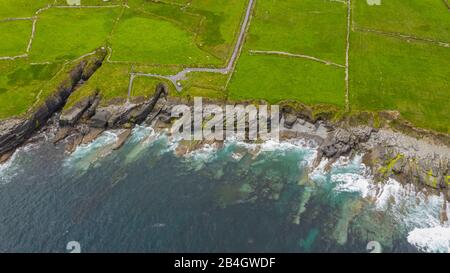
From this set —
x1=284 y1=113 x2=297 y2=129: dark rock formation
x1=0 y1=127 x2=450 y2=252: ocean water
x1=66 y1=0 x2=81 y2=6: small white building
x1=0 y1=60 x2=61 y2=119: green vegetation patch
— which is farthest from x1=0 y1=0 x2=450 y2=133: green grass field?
x1=0 y1=127 x2=450 y2=252: ocean water

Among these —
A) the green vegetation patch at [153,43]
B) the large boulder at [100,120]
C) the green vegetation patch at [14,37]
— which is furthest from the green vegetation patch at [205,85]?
the green vegetation patch at [14,37]

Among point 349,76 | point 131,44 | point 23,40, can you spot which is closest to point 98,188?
point 131,44

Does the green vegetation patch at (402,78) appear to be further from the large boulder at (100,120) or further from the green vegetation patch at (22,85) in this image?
the green vegetation patch at (22,85)

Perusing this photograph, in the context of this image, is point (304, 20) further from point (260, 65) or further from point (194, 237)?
point (194, 237)

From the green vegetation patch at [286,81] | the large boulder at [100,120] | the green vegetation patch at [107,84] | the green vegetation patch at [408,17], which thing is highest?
the green vegetation patch at [408,17]

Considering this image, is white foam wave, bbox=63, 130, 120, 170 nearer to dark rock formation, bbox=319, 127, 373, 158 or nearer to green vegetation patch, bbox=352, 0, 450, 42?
dark rock formation, bbox=319, 127, 373, 158

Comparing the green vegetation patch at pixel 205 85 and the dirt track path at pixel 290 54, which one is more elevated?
the dirt track path at pixel 290 54
